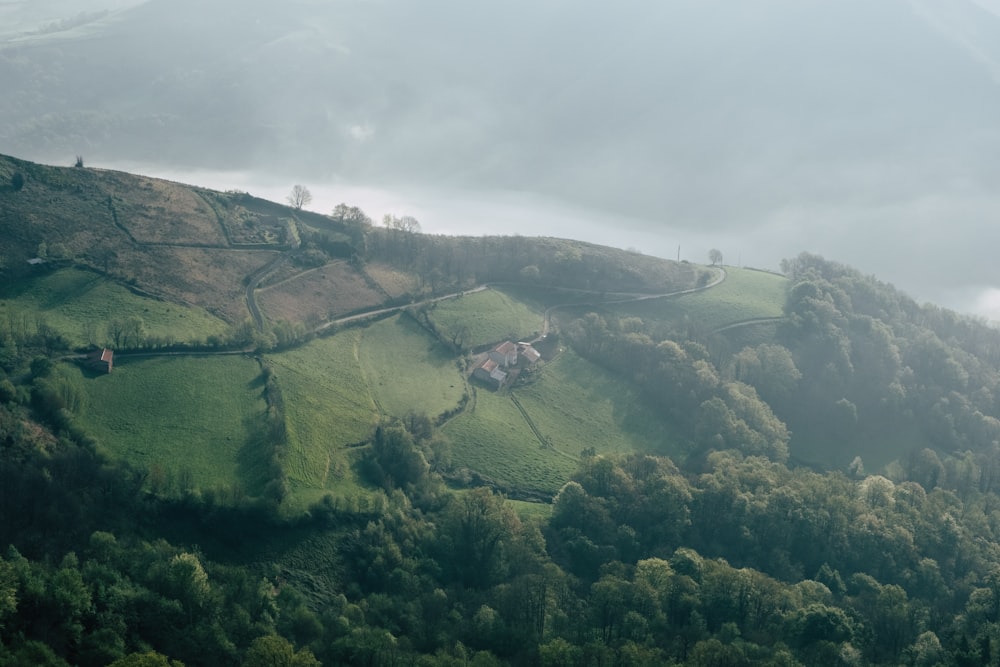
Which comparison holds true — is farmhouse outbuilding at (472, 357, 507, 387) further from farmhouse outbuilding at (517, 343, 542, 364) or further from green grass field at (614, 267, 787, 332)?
green grass field at (614, 267, 787, 332)

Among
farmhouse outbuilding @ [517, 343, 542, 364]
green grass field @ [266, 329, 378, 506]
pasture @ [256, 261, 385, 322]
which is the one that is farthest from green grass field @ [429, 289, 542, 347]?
green grass field @ [266, 329, 378, 506]

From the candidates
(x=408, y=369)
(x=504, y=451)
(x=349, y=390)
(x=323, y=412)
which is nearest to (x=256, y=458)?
(x=323, y=412)

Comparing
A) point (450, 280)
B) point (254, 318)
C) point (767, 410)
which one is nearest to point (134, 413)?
point (254, 318)

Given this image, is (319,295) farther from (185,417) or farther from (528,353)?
(185,417)

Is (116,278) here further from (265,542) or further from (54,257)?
(265,542)

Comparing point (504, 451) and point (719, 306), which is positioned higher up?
point (719, 306)

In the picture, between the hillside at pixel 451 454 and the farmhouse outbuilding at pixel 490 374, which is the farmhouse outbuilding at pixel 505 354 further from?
the farmhouse outbuilding at pixel 490 374
